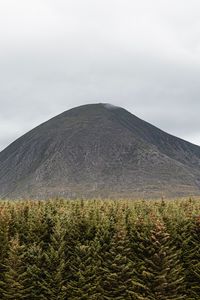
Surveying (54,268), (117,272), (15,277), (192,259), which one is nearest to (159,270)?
(117,272)

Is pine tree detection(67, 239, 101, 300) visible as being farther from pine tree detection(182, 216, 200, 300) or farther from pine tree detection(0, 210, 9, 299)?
pine tree detection(182, 216, 200, 300)

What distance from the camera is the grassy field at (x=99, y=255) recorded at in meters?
76.8

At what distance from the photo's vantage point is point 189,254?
3246 inches

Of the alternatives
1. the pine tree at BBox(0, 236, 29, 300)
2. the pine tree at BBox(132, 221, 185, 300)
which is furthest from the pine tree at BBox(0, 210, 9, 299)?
the pine tree at BBox(132, 221, 185, 300)

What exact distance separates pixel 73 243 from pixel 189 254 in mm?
17308

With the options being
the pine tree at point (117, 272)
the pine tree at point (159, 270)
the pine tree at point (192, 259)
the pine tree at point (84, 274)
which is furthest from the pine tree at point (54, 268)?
the pine tree at point (192, 259)

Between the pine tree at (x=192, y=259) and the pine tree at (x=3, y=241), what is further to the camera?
the pine tree at (x=192, y=259)

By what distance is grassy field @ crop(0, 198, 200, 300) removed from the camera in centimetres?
7675

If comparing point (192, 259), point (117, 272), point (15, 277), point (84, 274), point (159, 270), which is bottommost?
point (15, 277)

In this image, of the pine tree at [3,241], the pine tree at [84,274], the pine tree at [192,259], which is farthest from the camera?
the pine tree at [192,259]

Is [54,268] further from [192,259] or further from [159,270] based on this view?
[192,259]

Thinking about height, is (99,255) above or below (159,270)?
above

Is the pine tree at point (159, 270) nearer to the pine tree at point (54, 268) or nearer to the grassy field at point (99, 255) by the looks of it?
the grassy field at point (99, 255)

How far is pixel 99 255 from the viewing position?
80.9m
